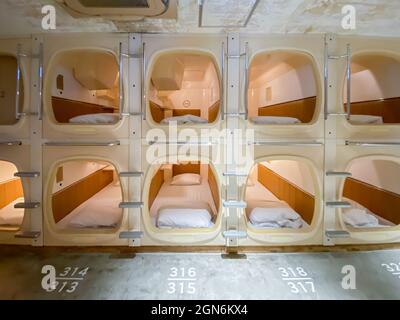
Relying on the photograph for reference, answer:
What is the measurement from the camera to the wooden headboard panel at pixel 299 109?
8.06 ft

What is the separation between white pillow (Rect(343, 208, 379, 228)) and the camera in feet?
7.39

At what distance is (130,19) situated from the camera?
1.79 meters

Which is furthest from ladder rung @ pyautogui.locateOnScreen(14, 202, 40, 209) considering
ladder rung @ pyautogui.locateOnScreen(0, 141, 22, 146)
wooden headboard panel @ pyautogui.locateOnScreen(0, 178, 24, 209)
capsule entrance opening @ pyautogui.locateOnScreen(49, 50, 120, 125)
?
capsule entrance opening @ pyautogui.locateOnScreen(49, 50, 120, 125)

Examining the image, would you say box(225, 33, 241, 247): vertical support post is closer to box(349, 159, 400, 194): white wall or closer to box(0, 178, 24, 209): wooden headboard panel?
box(349, 159, 400, 194): white wall

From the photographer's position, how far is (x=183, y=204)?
2547 mm

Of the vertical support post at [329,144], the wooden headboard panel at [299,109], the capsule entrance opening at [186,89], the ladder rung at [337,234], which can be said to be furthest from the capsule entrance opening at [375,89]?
the capsule entrance opening at [186,89]

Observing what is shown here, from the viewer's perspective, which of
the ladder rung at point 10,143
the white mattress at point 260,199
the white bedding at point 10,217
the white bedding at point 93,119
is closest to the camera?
the ladder rung at point 10,143

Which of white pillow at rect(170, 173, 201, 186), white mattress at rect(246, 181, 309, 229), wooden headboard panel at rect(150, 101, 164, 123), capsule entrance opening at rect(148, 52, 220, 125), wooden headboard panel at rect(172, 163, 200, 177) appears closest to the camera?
white mattress at rect(246, 181, 309, 229)

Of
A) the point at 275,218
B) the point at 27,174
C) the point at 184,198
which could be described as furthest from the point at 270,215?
the point at 27,174

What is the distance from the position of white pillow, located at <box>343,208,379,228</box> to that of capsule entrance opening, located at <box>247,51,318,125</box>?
3.02 feet

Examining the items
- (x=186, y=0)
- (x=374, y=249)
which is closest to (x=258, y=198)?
(x=374, y=249)

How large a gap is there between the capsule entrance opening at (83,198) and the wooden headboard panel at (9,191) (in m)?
0.54

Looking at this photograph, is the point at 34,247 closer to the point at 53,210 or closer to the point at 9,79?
the point at 53,210

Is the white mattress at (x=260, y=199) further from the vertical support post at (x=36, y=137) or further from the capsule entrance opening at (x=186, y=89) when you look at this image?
the vertical support post at (x=36, y=137)
